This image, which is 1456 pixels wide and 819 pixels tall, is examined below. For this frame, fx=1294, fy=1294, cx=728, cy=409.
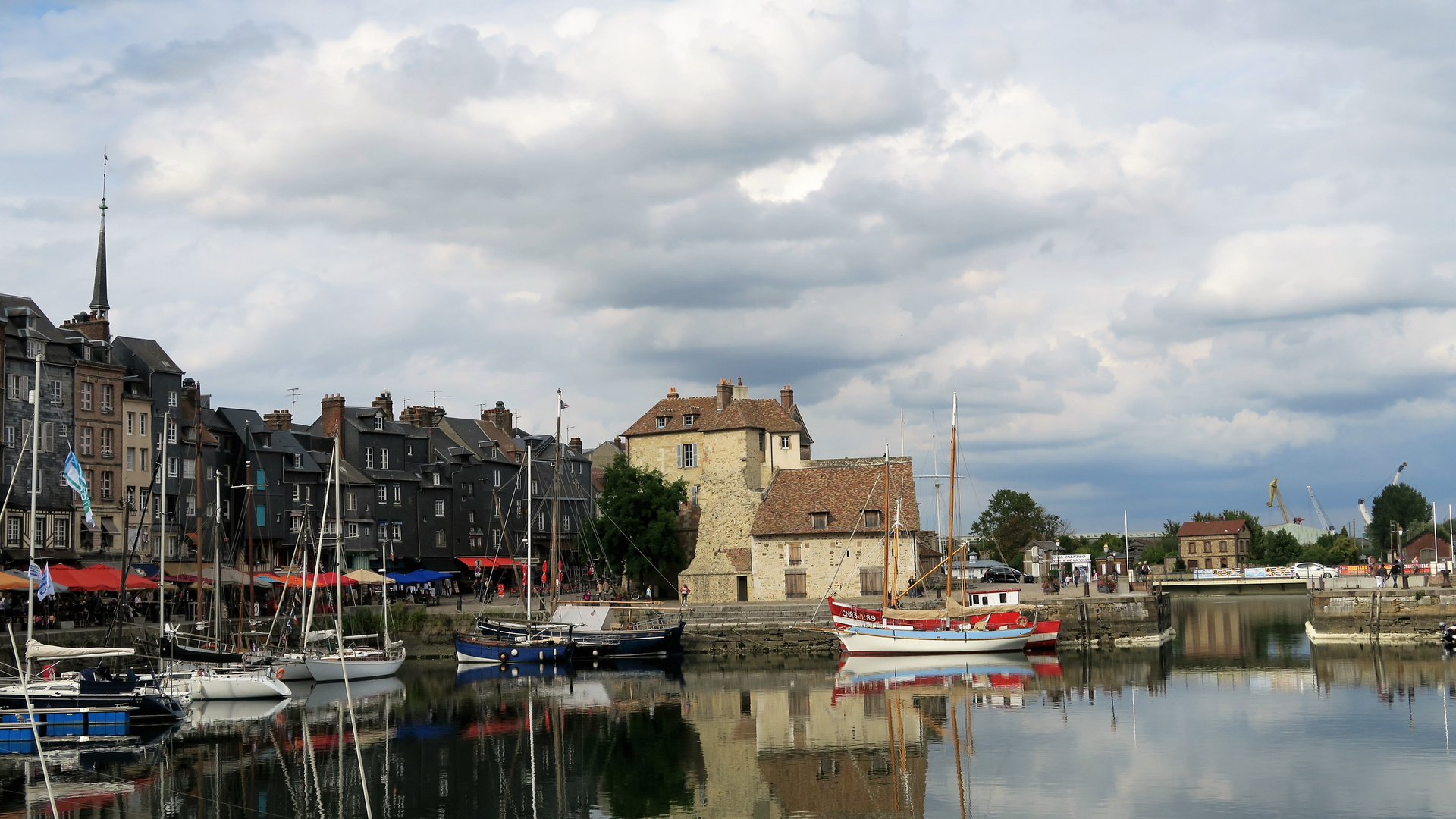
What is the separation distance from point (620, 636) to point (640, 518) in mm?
13620

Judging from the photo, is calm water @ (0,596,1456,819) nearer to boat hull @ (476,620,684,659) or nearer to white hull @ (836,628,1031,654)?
white hull @ (836,628,1031,654)

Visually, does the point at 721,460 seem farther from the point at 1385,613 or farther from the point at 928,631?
the point at 1385,613

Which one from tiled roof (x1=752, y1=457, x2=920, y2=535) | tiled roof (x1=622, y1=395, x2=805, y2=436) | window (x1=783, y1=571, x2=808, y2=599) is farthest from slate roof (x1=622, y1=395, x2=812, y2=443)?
window (x1=783, y1=571, x2=808, y2=599)

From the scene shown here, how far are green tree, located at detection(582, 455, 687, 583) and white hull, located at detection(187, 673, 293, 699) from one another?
24.8m

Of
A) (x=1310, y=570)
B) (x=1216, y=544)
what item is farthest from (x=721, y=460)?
(x=1216, y=544)

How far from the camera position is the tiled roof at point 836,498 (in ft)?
201

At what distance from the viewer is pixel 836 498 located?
6241 cm

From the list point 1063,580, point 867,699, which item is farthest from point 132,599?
point 1063,580

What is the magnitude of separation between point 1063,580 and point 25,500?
57.0 metres

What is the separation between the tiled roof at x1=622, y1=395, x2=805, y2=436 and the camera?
6681 centimetres

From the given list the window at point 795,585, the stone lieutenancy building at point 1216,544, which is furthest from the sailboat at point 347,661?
the stone lieutenancy building at point 1216,544

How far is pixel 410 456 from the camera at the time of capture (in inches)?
3127

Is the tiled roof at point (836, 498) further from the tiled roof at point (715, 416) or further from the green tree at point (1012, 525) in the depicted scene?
the green tree at point (1012, 525)

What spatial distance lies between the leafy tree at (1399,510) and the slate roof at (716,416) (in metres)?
94.4
